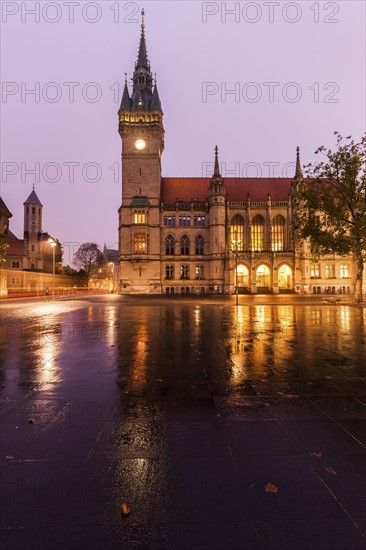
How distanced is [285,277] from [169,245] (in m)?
22.2

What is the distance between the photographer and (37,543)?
84.5 inches

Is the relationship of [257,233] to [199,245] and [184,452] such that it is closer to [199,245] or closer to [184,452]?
[199,245]

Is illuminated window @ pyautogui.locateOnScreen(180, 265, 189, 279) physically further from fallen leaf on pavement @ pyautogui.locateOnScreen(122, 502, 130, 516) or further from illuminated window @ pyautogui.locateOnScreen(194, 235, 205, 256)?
fallen leaf on pavement @ pyautogui.locateOnScreen(122, 502, 130, 516)

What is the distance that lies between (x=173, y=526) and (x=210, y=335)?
8.64 m

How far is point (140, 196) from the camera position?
174 feet

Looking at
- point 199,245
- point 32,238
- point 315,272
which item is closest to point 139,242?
point 199,245

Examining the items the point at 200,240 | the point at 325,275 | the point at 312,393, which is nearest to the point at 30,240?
the point at 200,240

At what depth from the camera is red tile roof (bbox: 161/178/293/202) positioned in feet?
187

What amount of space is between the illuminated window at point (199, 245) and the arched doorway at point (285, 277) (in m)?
14.6

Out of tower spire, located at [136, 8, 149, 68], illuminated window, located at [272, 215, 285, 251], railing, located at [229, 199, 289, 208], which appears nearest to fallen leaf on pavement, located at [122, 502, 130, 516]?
railing, located at [229, 199, 289, 208]

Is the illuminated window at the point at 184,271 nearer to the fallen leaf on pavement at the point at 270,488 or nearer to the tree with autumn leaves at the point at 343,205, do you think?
the tree with autumn leaves at the point at 343,205

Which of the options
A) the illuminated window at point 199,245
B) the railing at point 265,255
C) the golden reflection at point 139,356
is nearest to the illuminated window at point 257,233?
the railing at point 265,255

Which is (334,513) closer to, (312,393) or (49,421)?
(312,393)

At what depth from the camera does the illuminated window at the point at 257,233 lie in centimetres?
5622
